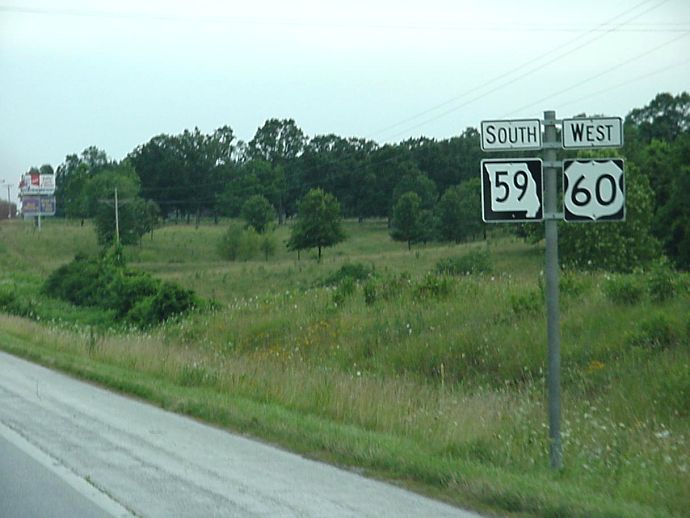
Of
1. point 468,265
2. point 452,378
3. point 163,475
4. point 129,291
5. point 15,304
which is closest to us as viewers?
point 163,475

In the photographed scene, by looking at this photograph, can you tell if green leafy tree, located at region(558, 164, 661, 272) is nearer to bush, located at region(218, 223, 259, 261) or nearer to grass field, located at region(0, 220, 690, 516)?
grass field, located at region(0, 220, 690, 516)

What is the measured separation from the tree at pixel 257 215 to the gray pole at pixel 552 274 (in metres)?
86.7

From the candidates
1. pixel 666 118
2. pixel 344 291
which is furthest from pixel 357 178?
pixel 344 291

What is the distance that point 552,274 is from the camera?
9867 millimetres

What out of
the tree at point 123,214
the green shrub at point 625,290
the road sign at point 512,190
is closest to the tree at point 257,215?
the tree at point 123,214

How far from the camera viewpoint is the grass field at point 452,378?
9891mm

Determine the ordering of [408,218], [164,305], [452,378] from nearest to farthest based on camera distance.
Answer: [452,378]
[164,305]
[408,218]

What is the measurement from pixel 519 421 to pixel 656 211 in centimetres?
5193

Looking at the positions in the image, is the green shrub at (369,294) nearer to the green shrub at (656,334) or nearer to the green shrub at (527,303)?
the green shrub at (527,303)

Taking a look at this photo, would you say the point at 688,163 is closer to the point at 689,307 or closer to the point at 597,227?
the point at 597,227

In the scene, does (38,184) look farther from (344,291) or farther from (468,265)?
(344,291)

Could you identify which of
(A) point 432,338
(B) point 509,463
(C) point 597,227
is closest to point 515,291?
(A) point 432,338

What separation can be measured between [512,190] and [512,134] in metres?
0.57

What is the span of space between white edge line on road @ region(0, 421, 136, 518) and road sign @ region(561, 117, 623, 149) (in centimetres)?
529
